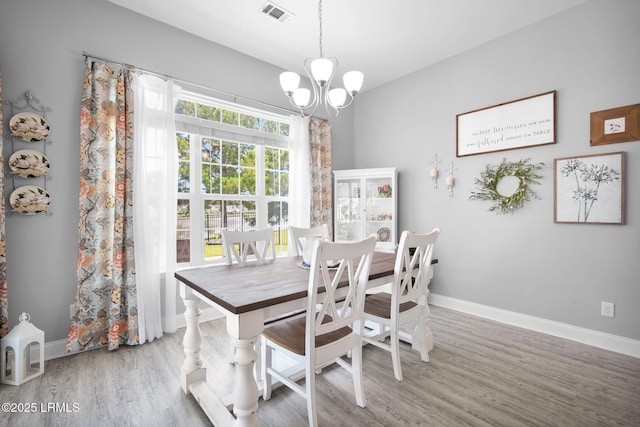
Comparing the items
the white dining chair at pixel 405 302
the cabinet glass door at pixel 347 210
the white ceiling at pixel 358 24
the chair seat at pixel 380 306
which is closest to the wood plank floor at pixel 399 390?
the white dining chair at pixel 405 302

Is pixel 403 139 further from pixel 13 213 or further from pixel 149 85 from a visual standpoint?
pixel 13 213

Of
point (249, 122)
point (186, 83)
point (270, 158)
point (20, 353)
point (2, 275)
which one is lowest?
point (20, 353)

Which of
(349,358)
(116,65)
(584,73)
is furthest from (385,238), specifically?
(116,65)

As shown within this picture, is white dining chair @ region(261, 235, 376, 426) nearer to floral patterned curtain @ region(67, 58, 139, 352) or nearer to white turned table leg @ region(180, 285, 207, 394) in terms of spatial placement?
white turned table leg @ region(180, 285, 207, 394)

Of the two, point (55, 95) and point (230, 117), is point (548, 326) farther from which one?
point (55, 95)

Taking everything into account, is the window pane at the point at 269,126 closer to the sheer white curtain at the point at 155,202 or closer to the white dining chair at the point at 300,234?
the sheer white curtain at the point at 155,202

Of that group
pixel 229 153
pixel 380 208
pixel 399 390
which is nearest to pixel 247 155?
pixel 229 153

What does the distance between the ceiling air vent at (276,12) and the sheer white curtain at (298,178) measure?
118 cm

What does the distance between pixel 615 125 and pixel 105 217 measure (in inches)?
167

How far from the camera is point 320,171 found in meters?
4.01

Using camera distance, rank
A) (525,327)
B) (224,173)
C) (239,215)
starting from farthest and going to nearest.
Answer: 1. (239,215)
2. (224,173)
3. (525,327)

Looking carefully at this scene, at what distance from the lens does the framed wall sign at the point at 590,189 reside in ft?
7.98

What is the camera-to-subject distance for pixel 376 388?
192 cm

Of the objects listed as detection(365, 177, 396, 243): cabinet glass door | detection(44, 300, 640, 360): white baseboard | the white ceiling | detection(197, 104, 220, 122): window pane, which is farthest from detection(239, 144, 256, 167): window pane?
detection(44, 300, 640, 360): white baseboard
